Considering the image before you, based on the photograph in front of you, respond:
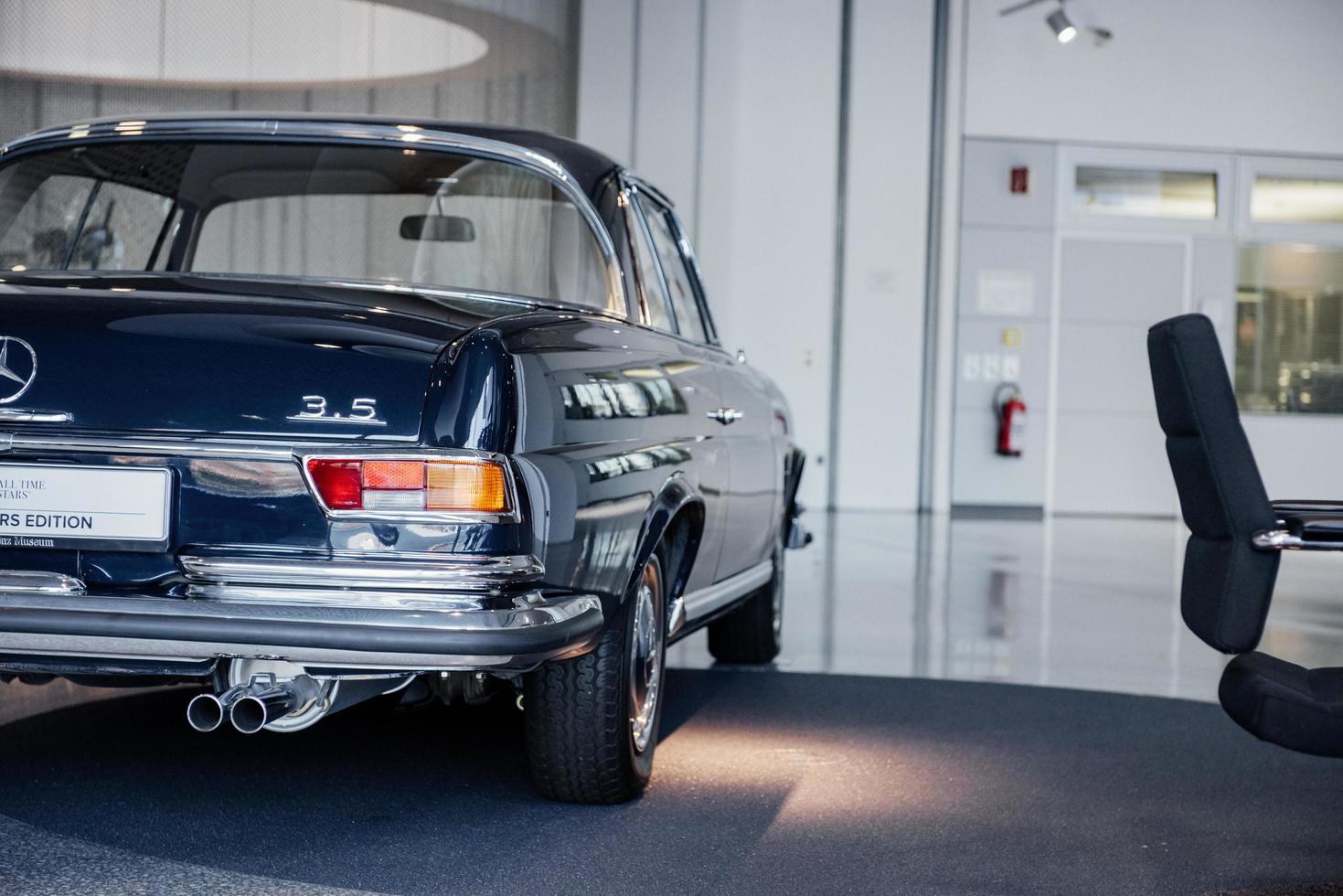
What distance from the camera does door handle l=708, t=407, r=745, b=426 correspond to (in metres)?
3.84

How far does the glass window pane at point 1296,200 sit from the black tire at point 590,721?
39.9 ft

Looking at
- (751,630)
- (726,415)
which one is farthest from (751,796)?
(751,630)

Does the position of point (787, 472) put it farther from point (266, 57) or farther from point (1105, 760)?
point (266, 57)

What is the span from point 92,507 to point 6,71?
32.0 ft

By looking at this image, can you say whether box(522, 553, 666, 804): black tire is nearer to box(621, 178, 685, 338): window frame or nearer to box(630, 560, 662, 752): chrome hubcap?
box(630, 560, 662, 752): chrome hubcap

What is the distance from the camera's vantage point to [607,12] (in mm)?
12664

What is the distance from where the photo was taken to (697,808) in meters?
3.29

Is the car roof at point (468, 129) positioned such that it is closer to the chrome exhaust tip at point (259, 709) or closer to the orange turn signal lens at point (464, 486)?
the orange turn signal lens at point (464, 486)

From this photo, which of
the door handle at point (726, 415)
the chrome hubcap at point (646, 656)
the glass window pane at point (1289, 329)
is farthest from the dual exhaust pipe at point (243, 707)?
the glass window pane at point (1289, 329)

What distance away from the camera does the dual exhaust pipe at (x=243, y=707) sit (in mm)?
2459

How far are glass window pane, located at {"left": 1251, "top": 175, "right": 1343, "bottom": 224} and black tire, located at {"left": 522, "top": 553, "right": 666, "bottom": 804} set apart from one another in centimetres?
1216

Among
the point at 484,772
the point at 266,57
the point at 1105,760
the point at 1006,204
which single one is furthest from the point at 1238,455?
the point at 1006,204

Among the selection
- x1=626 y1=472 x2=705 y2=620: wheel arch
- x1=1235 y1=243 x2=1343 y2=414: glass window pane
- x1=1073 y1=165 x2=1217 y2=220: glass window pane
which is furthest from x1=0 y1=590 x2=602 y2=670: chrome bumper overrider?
x1=1235 y1=243 x2=1343 y2=414: glass window pane

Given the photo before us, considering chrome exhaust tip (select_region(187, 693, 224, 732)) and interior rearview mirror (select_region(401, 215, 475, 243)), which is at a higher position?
interior rearview mirror (select_region(401, 215, 475, 243))
